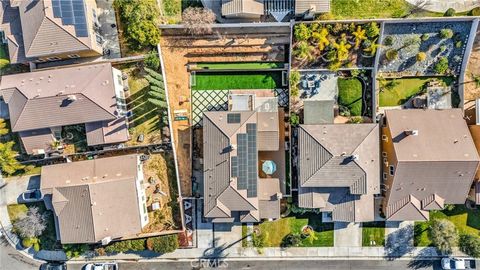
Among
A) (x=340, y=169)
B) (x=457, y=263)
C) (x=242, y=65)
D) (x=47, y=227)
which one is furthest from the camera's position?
(x=47, y=227)

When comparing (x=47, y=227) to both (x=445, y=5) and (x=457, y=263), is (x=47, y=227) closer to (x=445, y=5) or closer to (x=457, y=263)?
(x=457, y=263)

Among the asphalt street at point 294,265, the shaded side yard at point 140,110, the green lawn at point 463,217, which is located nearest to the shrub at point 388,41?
the green lawn at point 463,217

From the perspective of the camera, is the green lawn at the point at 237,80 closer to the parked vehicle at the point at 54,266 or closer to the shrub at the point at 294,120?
the shrub at the point at 294,120

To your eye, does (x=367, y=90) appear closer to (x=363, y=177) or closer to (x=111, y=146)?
(x=363, y=177)

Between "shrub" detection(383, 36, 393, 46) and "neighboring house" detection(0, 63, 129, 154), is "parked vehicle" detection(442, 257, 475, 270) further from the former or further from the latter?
"neighboring house" detection(0, 63, 129, 154)

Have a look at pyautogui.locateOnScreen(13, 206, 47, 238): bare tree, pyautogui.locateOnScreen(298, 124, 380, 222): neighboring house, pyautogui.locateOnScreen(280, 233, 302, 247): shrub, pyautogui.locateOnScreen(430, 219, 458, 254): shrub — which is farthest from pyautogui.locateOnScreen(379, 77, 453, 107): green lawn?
pyautogui.locateOnScreen(13, 206, 47, 238): bare tree

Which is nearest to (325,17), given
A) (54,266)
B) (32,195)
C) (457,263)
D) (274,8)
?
(274,8)

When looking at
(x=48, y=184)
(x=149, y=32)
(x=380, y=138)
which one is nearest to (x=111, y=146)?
(x=48, y=184)

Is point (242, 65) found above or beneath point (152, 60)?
beneath
